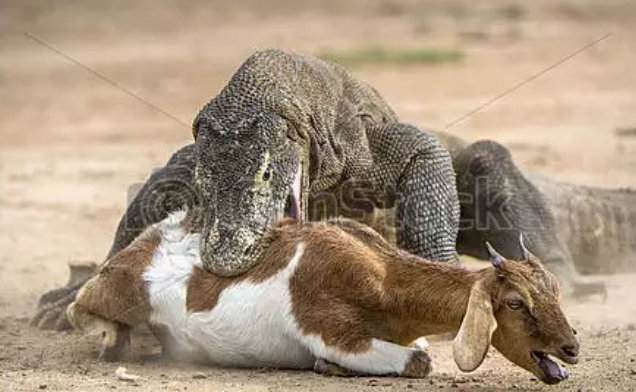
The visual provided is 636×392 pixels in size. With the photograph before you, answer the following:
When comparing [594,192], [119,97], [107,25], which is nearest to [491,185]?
[594,192]

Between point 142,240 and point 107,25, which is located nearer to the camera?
point 142,240

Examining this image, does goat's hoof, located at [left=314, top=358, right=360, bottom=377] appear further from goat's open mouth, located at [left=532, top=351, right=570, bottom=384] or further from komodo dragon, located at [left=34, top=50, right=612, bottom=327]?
goat's open mouth, located at [left=532, top=351, right=570, bottom=384]

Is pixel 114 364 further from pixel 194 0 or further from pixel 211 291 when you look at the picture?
pixel 194 0

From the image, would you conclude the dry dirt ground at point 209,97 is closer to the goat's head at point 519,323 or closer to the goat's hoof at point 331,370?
the goat's hoof at point 331,370

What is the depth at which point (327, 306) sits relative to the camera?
680cm

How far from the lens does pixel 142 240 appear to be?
7.61 metres

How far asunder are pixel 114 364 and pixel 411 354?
164 cm

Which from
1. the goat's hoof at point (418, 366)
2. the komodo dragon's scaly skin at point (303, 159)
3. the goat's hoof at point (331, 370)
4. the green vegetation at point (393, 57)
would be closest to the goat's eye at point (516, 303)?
the goat's hoof at point (418, 366)

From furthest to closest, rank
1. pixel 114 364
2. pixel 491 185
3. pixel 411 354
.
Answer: pixel 491 185 < pixel 114 364 < pixel 411 354

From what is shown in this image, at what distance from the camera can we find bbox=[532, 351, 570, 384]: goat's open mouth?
6340 millimetres

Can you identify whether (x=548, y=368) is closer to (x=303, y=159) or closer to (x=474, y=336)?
(x=474, y=336)

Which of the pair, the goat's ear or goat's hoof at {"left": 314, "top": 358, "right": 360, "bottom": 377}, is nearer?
the goat's ear

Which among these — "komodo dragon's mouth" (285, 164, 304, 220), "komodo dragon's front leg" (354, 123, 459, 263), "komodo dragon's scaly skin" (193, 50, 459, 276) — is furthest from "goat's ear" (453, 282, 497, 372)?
"komodo dragon's front leg" (354, 123, 459, 263)

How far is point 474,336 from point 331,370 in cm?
89
